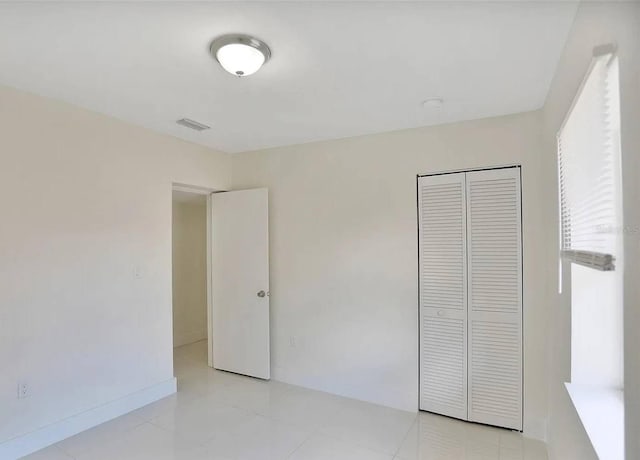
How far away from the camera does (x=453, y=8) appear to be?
5.07 feet

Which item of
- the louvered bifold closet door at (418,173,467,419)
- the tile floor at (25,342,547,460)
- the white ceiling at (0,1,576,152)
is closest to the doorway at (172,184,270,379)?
the tile floor at (25,342,547,460)

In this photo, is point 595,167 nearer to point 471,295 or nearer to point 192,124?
point 471,295

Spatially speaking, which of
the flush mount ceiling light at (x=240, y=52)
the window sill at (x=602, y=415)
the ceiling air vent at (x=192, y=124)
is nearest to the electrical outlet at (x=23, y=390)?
the ceiling air vent at (x=192, y=124)

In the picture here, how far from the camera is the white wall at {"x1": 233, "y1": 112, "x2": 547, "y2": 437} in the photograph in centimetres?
267

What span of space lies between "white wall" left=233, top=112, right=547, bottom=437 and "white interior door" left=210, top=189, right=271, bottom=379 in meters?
0.13

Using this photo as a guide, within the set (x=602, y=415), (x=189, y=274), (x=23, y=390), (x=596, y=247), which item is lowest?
(x=23, y=390)

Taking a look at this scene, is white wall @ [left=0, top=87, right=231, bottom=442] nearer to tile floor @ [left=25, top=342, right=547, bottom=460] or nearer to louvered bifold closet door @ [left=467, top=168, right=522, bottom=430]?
tile floor @ [left=25, top=342, right=547, bottom=460]

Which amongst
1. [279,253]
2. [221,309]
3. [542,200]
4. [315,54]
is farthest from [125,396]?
[542,200]

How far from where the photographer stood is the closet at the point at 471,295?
271 cm

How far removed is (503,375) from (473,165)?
65.2 inches

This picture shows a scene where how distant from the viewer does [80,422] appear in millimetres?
2674

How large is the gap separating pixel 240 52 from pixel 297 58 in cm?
32

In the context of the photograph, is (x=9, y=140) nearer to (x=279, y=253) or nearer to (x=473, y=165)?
(x=279, y=253)

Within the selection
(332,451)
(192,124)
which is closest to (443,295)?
(332,451)
